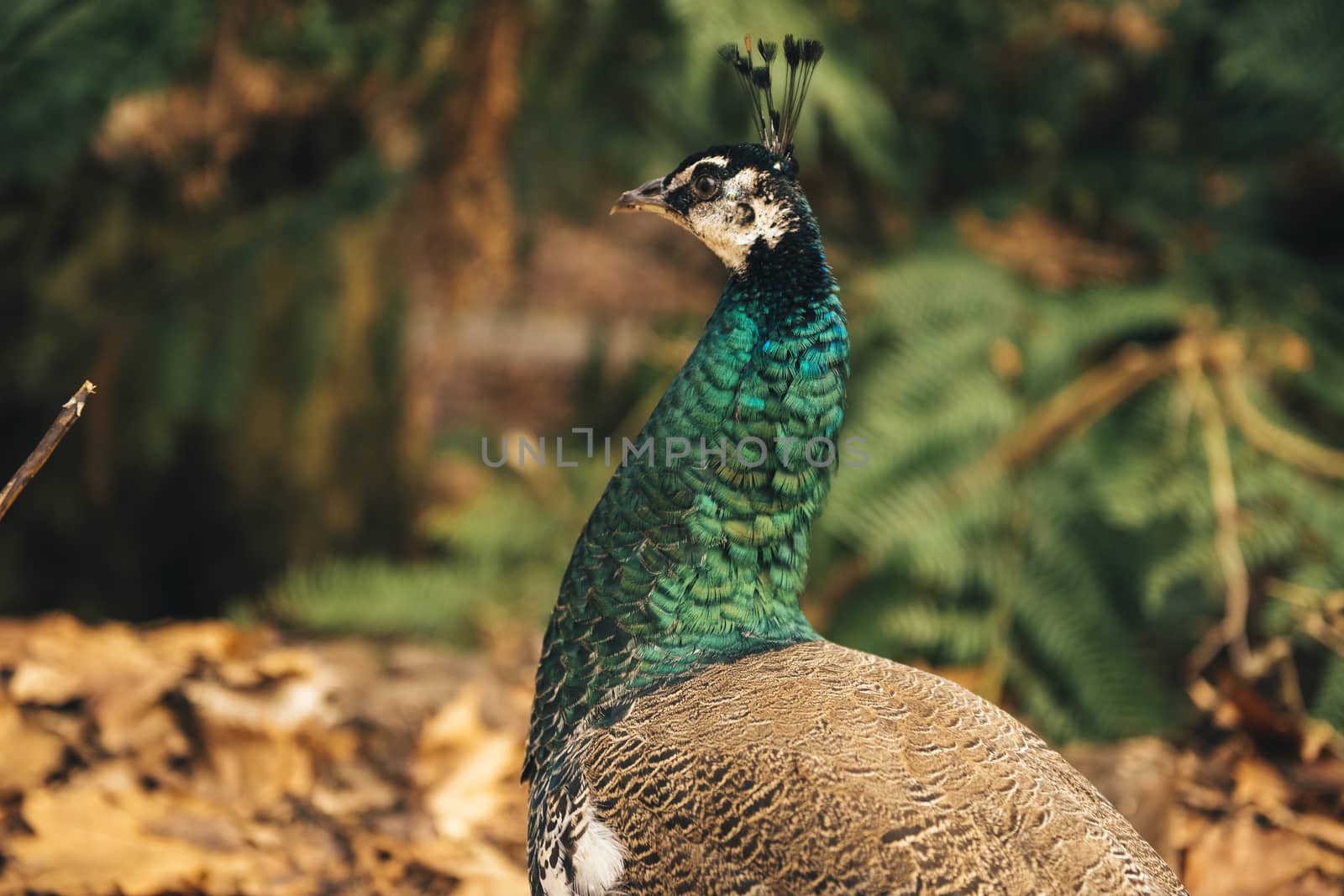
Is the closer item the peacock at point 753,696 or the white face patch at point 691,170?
the peacock at point 753,696

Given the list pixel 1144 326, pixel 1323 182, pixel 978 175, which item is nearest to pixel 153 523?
pixel 978 175

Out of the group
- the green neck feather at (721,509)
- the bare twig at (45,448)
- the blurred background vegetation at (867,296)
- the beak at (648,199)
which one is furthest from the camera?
the blurred background vegetation at (867,296)

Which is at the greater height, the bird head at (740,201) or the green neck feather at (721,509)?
the bird head at (740,201)

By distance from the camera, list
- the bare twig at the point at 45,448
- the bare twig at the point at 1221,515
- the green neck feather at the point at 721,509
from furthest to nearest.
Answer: the bare twig at the point at 1221,515 < the green neck feather at the point at 721,509 < the bare twig at the point at 45,448

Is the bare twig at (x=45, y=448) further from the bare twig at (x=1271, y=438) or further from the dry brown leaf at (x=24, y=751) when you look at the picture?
the bare twig at (x=1271, y=438)

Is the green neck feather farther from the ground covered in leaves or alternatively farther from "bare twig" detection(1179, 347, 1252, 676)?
"bare twig" detection(1179, 347, 1252, 676)

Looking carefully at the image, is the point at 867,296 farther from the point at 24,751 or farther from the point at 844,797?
the point at 24,751

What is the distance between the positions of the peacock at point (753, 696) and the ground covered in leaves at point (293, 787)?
611mm

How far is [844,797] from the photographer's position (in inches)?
66.9

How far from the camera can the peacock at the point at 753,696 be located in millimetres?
1669

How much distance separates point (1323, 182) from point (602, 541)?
3476 millimetres

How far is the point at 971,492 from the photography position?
3758mm

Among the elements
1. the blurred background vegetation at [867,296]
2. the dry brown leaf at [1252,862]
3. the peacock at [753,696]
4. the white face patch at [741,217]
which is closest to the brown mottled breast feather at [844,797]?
the peacock at [753,696]

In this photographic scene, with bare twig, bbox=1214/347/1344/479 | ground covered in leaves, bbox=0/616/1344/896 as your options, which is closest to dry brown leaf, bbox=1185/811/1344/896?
ground covered in leaves, bbox=0/616/1344/896
